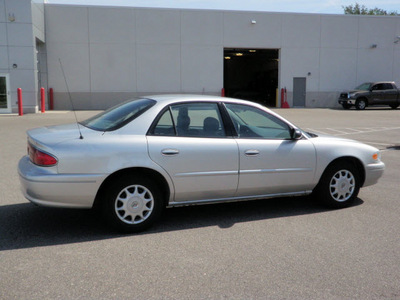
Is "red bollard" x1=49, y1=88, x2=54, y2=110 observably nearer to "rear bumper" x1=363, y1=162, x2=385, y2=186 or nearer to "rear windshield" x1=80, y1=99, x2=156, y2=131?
"rear windshield" x1=80, y1=99, x2=156, y2=131

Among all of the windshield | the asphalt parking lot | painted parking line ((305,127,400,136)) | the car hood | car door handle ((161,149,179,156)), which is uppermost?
the windshield

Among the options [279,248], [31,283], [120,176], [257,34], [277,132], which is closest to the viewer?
[31,283]

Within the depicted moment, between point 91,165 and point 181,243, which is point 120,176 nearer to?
point 91,165

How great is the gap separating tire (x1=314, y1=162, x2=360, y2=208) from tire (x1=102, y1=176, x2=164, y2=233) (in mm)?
Answer: 2263

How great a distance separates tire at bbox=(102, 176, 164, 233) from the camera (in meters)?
4.54

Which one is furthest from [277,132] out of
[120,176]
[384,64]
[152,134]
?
[384,64]

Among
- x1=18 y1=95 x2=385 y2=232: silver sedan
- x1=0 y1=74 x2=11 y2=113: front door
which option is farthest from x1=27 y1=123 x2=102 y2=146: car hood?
x1=0 y1=74 x2=11 y2=113: front door

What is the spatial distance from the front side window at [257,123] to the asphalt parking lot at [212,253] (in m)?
1.03

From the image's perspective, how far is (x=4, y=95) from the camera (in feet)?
73.9

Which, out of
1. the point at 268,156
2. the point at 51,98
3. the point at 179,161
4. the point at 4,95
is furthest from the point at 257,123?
the point at 51,98

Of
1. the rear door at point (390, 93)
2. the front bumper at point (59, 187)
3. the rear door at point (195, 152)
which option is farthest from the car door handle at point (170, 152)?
the rear door at point (390, 93)

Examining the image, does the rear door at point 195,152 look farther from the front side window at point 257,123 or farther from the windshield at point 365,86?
the windshield at point 365,86

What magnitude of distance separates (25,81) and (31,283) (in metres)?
21.1

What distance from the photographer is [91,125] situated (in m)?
5.13
